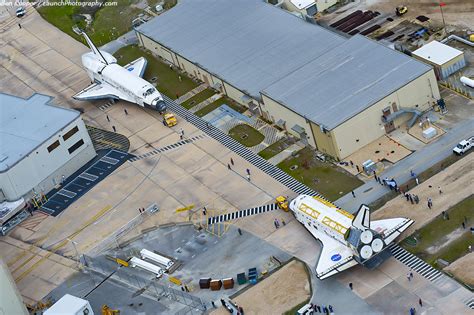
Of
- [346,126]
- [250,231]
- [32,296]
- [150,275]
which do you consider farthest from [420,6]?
[32,296]

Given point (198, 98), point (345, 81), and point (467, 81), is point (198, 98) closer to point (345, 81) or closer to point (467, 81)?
point (345, 81)

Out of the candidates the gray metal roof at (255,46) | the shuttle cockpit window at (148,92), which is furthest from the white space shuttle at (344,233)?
the shuttle cockpit window at (148,92)

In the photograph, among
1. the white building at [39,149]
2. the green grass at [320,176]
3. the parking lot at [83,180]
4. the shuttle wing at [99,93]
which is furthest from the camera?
the shuttle wing at [99,93]

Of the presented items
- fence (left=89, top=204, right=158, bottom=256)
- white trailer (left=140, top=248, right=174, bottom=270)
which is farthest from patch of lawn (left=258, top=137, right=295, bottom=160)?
white trailer (left=140, top=248, right=174, bottom=270)

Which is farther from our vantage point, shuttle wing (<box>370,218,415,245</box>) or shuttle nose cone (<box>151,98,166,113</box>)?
shuttle nose cone (<box>151,98,166,113</box>)

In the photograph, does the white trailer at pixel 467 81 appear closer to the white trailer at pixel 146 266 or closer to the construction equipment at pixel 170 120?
the construction equipment at pixel 170 120

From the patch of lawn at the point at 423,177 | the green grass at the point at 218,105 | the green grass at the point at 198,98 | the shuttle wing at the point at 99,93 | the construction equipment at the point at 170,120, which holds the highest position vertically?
the shuttle wing at the point at 99,93

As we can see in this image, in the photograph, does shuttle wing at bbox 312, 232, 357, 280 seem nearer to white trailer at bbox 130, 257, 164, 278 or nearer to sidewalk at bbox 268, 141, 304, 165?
white trailer at bbox 130, 257, 164, 278
